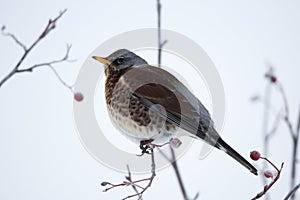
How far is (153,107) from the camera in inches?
133

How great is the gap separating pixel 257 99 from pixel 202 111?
50cm

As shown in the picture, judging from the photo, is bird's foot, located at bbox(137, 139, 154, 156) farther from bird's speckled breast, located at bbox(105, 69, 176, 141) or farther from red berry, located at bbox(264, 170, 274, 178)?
red berry, located at bbox(264, 170, 274, 178)

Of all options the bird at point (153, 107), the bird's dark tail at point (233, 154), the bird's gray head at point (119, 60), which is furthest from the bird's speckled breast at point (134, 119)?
the bird's dark tail at point (233, 154)

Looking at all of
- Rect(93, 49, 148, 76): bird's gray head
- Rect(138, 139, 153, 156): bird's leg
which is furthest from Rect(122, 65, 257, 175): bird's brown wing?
Rect(138, 139, 153, 156): bird's leg

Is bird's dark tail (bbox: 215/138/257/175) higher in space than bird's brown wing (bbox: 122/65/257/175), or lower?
lower

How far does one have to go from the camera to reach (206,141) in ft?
10.3

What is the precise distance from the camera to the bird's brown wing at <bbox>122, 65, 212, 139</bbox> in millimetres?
3281

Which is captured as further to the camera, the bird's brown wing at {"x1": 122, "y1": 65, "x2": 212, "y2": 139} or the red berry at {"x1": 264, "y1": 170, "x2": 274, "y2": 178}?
the bird's brown wing at {"x1": 122, "y1": 65, "x2": 212, "y2": 139}

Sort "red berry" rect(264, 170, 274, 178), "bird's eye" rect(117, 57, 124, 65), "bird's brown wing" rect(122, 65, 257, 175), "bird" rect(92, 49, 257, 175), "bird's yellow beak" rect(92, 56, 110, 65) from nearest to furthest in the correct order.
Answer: "red berry" rect(264, 170, 274, 178), "bird's brown wing" rect(122, 65, 257, 175), "bird" rect(92, 49, 257, 175), "bird's yellow beak" rect(92, 56, 110, 65), "bird's eye" rect(117, 57, 124, 65)


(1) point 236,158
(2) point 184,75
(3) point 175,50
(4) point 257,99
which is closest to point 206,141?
(1) point 236,158

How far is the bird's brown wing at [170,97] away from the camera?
3281mm

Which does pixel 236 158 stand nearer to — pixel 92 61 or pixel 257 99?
pixel 257 99

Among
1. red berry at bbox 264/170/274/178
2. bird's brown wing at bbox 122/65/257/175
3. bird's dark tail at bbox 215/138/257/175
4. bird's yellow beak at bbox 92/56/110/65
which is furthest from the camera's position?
bird's yellow beak at bbox 92/56/110/65

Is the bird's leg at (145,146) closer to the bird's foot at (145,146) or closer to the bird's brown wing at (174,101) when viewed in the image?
the bird's foot at (145,146)
